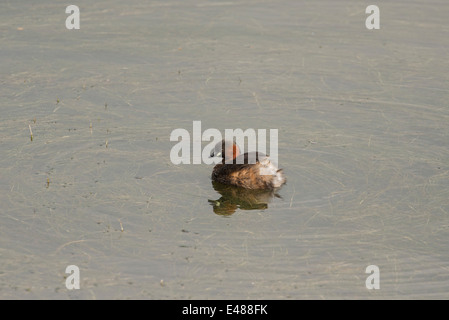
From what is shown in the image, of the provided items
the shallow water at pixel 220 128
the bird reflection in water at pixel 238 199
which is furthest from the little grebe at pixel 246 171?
the shallow water at pixel 220 128

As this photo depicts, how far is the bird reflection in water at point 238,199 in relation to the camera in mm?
8500

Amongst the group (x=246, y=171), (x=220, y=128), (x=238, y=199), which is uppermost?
(x=220, y=128)

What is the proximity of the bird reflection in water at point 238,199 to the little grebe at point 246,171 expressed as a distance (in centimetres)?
5

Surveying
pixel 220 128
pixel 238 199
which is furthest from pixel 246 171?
pixel 220 128

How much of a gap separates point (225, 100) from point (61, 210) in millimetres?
3368

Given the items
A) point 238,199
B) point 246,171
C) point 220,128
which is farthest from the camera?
point 220,128

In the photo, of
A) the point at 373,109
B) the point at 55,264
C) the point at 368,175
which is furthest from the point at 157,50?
the point at 55,264

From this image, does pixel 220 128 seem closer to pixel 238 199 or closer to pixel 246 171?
pixel 246 171

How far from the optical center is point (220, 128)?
10062mm

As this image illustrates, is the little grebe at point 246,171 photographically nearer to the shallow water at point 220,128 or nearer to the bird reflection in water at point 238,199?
the bird reflection in water at point 238,199

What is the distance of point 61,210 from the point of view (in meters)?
8.23

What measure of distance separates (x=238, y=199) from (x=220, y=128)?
1497 millimetres

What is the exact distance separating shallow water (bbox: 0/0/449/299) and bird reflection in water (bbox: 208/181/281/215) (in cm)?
9

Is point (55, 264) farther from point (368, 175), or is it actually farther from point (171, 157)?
point (368, 175)
